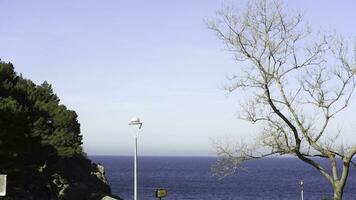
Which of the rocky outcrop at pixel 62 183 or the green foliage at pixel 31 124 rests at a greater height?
the green foliage at pixel 31 124

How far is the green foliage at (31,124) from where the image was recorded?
3775 cm

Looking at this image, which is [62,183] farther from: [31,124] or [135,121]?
[135,121]

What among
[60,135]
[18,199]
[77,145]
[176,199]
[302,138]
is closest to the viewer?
[302,138]

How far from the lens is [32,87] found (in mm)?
58906

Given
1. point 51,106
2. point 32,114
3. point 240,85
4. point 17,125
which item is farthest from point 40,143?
point 240,85

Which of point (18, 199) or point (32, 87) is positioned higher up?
point (32, 87)

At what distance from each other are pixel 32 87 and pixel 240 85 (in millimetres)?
43523

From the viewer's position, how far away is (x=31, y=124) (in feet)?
154

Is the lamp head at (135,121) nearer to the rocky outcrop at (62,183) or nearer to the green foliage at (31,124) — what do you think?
the green foliage at (31,124)

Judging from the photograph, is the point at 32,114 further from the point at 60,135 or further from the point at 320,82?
the point at 320,82

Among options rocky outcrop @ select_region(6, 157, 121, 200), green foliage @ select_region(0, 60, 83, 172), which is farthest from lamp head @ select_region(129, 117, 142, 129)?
rocky outcrop @ select_region(6, 157, 121, 200)

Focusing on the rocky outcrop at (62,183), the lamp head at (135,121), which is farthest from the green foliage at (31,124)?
the lamp head at (135,121)

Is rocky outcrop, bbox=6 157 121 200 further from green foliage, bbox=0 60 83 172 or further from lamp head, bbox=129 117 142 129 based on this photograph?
lamp head, bbox=129 117 142 129

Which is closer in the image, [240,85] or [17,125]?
[240,85]
